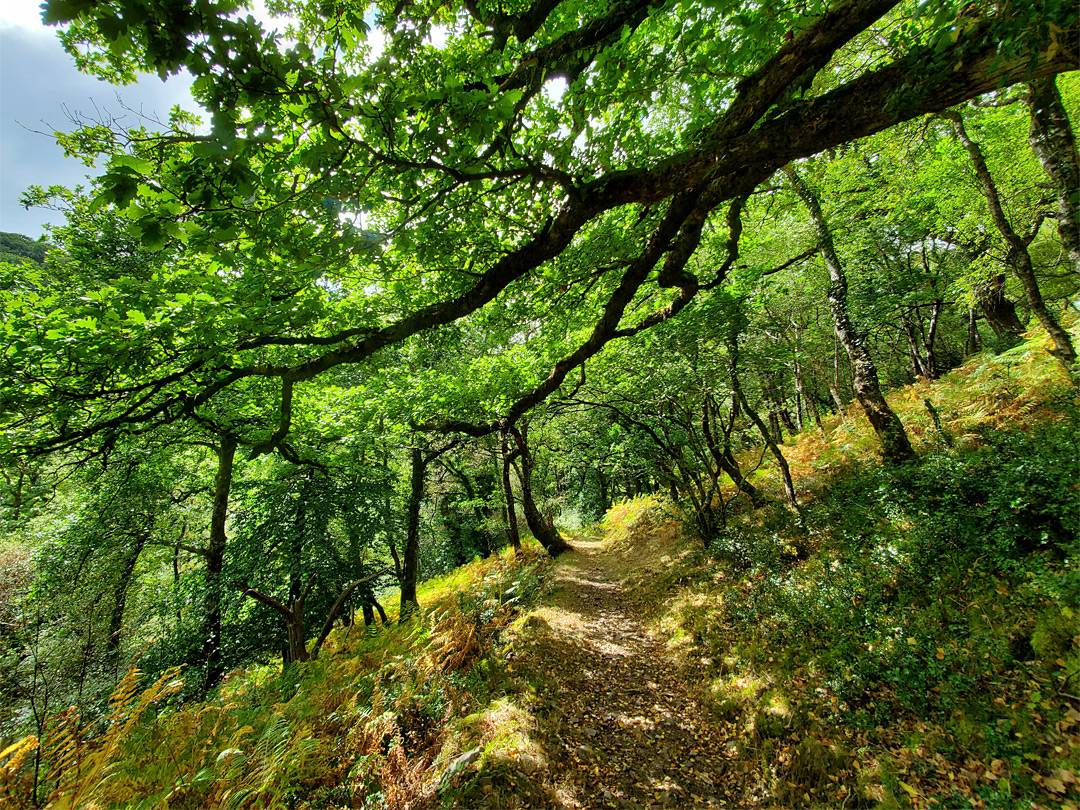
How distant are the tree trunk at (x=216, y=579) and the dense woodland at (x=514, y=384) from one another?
0.08 metres

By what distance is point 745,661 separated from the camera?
5070mm

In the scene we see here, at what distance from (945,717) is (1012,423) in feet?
17.4

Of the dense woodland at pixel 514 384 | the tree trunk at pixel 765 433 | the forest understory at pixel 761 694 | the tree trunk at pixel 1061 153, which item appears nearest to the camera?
Answer: the dense woodland at pixel 514 384

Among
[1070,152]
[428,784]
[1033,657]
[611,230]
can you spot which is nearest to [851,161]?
[1070,152]

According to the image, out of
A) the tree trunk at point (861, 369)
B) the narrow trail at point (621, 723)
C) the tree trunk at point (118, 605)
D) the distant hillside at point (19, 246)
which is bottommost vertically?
the narrow trail at point (621, 723)

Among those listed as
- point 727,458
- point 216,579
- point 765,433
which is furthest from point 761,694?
point 216,579

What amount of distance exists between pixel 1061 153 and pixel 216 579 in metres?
14.7

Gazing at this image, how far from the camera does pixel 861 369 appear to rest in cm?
757

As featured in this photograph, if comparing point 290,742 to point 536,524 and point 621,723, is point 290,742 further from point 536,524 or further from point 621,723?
point 536,524

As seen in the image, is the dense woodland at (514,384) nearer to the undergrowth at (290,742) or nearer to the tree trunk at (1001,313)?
the undergrowth at (290,742)

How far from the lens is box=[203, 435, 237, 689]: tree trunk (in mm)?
7535

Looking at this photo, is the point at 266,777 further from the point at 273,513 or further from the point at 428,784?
the point at 273,513

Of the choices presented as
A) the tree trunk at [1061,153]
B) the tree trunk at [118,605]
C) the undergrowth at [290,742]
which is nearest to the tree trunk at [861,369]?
the tree trunk at [1061,153]

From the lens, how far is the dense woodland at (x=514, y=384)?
2.74 meters
